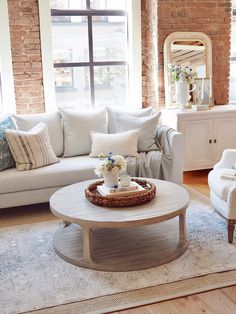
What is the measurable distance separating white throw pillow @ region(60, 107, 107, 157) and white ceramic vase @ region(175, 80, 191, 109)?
107 centimetres

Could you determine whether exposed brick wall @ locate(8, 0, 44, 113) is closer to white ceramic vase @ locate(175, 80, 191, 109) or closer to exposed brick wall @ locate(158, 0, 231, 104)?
exposed brick wall @ locate(158, 0, 231, 104)

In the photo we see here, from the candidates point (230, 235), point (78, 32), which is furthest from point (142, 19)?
point (230, 235)

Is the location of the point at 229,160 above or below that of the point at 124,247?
above

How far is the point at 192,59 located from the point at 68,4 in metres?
1.64

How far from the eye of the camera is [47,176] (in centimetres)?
392

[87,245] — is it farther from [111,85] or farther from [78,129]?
[111,85]

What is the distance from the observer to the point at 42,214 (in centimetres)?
405

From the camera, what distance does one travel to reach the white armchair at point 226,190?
10.6ft

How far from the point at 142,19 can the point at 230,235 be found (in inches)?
124

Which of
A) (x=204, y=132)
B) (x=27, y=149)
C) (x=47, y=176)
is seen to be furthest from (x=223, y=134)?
(x=27, y=149)

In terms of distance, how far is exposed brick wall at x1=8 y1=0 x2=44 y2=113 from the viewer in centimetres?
473

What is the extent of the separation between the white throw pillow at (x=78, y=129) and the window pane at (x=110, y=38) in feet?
3.59

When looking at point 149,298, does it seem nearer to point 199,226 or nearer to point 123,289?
point 123,289

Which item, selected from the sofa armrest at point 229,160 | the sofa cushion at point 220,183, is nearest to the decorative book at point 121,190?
the sofa cushion at point 220,183
